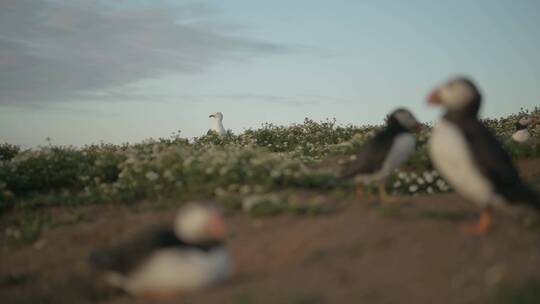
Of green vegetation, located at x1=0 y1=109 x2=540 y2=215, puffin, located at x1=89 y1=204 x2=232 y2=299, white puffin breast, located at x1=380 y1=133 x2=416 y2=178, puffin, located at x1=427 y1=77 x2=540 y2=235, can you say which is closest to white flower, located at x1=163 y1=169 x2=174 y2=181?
green vegetation, located at x1=0 y1=109 x2=540 y2=215

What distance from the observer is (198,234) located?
218 inches

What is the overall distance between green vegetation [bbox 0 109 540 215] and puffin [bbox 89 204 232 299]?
2392mm

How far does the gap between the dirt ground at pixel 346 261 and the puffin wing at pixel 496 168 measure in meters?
0.43

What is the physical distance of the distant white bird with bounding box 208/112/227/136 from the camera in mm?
24984

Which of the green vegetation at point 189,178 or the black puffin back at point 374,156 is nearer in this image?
the black puffin back at point 374,156

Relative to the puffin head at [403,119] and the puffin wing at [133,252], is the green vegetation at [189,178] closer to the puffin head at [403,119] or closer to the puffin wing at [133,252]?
the puffin head at [403,119]

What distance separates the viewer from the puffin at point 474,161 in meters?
6.16

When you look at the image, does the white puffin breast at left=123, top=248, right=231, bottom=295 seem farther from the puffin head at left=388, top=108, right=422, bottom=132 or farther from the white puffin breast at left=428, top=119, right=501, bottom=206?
the puffin head at left=388, top=108, right=422, bottom=132

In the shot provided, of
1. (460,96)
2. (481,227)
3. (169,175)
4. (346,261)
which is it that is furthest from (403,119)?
(169,175)

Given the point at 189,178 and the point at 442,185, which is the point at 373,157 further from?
the point at 442,185

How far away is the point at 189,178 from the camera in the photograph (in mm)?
10578

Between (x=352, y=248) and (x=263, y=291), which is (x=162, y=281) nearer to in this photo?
(x=263, y=291)

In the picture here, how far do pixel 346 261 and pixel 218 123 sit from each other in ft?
67.0

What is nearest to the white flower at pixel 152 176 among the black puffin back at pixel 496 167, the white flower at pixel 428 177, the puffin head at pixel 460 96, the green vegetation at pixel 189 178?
the green vegetation at pixel 189 178
